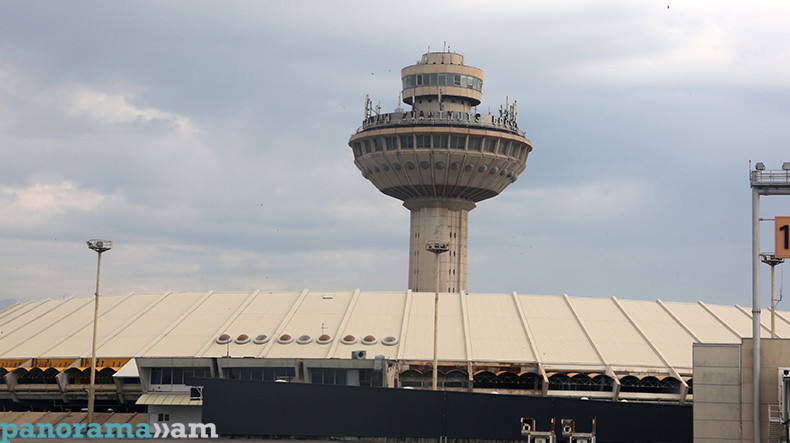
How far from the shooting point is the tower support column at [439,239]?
129 meters

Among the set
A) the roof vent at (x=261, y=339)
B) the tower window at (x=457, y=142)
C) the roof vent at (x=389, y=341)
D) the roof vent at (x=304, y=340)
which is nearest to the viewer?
the roof vent at (x=389, y=341)

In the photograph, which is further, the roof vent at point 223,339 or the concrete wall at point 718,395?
the roof vent at point 223,339

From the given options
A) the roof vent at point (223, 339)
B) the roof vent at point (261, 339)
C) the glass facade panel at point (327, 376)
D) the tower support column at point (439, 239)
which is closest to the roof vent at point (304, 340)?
the roof vent at point (261, 339)

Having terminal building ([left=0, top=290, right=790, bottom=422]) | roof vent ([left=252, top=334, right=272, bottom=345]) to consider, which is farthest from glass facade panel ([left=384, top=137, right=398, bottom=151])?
roof vent ([left=252, top=334, right=272, bottom=345])

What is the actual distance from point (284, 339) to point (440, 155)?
40.3m

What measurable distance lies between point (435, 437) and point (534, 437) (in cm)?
776

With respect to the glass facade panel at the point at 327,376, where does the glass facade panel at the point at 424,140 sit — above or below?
above

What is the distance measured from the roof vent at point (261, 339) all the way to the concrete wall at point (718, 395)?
1824 inches

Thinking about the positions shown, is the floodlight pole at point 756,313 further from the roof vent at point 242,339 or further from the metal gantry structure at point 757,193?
the roof vent at point 242,339

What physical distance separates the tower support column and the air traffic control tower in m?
0.13

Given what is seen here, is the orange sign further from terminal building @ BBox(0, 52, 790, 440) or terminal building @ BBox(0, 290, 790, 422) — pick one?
terminal building @ BBox(0, 290, 790, 422)

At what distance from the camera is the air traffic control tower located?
124 meters

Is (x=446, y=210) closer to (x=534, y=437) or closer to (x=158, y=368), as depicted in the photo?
(x=158, y=368)

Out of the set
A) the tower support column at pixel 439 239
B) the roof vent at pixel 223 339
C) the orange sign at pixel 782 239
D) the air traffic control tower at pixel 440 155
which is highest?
the air traffic control tower at pixel 440 155
